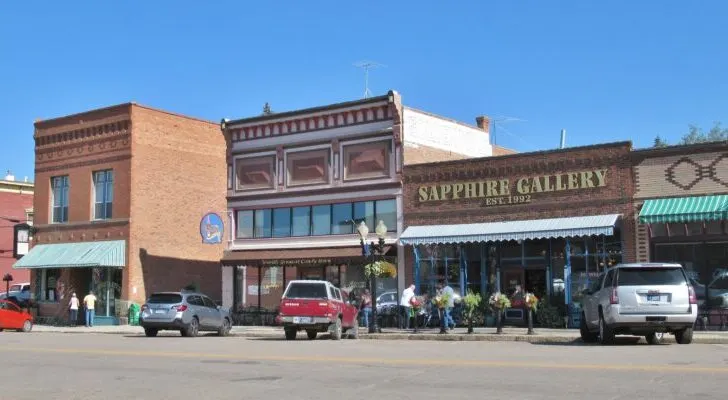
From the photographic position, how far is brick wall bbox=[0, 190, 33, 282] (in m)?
62.3

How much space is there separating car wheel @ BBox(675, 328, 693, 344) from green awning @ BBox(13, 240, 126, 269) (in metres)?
26.2

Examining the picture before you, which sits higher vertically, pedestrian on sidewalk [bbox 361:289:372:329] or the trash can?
pedestrian on sidewalk [bbox 361:289:372:329]

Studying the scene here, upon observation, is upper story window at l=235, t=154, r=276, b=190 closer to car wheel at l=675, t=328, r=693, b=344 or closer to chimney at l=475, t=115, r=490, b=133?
chimney at l=475, t=115, r=490, b=133

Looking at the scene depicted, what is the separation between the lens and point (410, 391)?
11.8 metres

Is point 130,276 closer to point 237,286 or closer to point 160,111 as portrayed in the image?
point 237,286

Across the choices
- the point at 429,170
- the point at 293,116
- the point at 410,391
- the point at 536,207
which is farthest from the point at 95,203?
the point at 410,391

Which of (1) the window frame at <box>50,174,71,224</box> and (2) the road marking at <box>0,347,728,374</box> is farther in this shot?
(1) the window frame at <box>50,174,71,224</box>

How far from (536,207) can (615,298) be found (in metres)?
10.7

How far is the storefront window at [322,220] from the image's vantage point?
35.6 m

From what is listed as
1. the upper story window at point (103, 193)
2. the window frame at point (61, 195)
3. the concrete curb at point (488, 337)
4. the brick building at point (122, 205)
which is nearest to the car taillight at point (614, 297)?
the concrete curb at point (488, 337)

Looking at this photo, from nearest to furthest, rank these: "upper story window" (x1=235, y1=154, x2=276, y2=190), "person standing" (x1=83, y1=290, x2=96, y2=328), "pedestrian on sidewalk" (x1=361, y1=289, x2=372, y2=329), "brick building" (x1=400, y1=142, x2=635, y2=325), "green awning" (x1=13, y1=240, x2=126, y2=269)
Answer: "brick building" (x1=400, y1=142, x2=635, y2=325)
"pedestrian on sidewalk" (x1=361, y1=289, x2=372, y2=329)
"upper story window" (x1=235, y1=154, x2=276, y2=190)
"person standing" (x1=83, y1=290, x2=96, y2=328)
"green awning" (x1=13, y1=240, x2=126, y2=269)

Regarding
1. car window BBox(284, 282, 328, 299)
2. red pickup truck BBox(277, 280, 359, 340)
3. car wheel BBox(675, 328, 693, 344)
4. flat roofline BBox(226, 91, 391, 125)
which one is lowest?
car wheel BBox(675, 328, 693, 344)

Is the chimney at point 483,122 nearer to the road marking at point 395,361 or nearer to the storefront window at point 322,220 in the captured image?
the storefront window at point 322,220

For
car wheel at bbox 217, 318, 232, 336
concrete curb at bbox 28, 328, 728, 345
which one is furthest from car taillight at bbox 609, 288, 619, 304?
car wheel at bbox 217, 318, 232, 336
